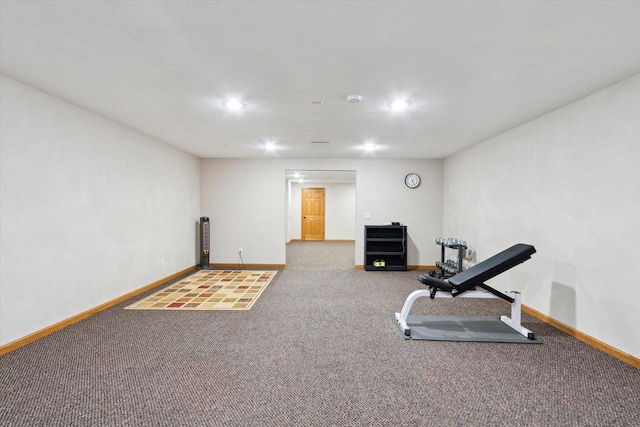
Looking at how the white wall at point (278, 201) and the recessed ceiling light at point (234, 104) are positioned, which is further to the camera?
the white wall at point (278, 201)

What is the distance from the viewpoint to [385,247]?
6.68m

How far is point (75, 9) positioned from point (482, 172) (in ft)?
16.7

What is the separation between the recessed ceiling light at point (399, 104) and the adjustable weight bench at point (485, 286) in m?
1.84

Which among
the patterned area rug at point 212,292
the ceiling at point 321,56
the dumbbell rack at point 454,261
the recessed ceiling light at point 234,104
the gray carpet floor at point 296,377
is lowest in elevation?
the patterned area rug at point 212,292

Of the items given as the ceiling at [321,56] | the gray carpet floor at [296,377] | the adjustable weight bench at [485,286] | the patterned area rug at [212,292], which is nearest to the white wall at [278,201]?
the patterned area rug at [212,292]

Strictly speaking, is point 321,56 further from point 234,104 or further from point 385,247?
point 385,247

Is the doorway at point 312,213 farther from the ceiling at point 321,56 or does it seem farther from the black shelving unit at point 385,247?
the ceiling at point 321,56

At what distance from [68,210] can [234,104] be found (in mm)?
2087

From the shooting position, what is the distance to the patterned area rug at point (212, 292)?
4020 mm

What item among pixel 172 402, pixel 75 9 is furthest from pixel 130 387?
pixel 75 9

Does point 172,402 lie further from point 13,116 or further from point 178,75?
point 13,116

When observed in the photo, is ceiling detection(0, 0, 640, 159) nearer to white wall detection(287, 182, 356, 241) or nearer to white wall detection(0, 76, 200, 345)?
white wall detection(0, 76, 200, 345)

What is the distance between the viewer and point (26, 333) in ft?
9.30

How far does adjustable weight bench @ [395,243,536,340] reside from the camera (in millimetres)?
3141
